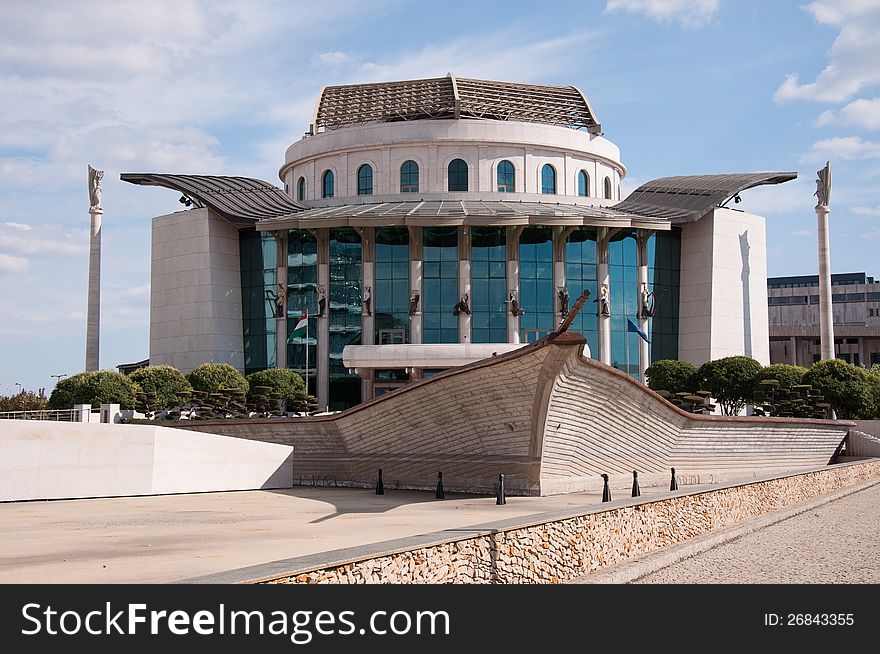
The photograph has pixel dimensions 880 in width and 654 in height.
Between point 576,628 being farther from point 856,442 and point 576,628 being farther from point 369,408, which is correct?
point 856,442

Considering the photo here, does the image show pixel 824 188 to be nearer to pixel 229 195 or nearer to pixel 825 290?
pixel 825 290

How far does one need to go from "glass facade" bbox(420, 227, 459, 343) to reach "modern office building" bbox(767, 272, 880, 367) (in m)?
52.6

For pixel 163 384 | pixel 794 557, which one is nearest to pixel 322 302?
pixel 163 384

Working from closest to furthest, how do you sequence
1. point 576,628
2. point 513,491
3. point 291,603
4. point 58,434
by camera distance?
point 291,603
point 576,628
point 58,434
point 513,491

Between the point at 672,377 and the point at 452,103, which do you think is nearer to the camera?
the point at 672,377

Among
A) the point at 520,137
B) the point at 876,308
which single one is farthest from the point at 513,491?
the point at 876,308

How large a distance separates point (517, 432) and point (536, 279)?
27715mm

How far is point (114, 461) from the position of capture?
1004 inches

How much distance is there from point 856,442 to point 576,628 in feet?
133

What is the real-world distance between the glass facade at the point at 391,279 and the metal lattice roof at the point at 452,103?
965 cm

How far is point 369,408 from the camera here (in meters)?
28.7

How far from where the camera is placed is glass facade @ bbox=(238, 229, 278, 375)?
185 feet

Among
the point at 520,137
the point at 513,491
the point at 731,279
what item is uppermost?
the point at 520,137

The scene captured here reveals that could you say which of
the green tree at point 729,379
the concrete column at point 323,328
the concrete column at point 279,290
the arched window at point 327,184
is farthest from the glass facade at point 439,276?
the green tree at point 729,379
